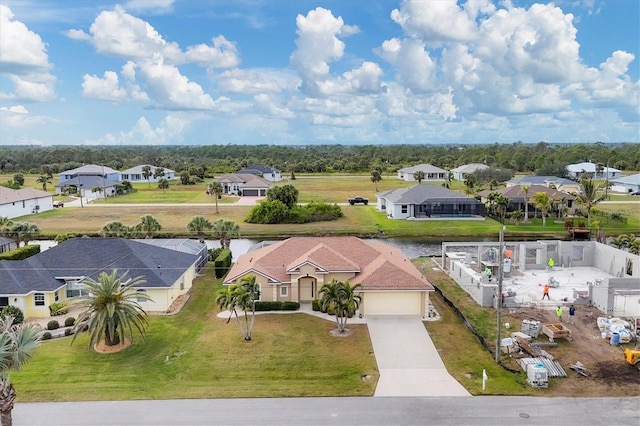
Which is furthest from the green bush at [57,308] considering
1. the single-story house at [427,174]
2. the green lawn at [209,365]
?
the single-story house at [427,174]

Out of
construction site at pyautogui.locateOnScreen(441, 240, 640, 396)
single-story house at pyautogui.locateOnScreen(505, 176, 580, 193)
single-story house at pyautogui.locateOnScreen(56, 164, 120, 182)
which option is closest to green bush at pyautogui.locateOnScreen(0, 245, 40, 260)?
construction site at pyautogui.locateOnScreen(441, 240, 640, 396)

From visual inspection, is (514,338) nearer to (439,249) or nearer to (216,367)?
(216,367)

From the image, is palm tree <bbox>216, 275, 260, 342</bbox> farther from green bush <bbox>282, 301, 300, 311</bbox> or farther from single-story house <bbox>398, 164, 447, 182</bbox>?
single-story house <bbox>398, 164, 447, 182</bbox>

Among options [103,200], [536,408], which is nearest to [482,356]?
[536,408]

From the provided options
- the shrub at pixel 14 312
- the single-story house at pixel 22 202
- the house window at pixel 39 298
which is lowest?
the shrub at pixel 14 312

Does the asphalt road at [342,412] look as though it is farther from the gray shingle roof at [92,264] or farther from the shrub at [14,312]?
the gray shingle roof at [92,264]

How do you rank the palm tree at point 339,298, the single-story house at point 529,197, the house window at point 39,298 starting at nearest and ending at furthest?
1. the palm tree at point 339,298
2. the house window at point 39,298
3. the single-story house at point 529,197
